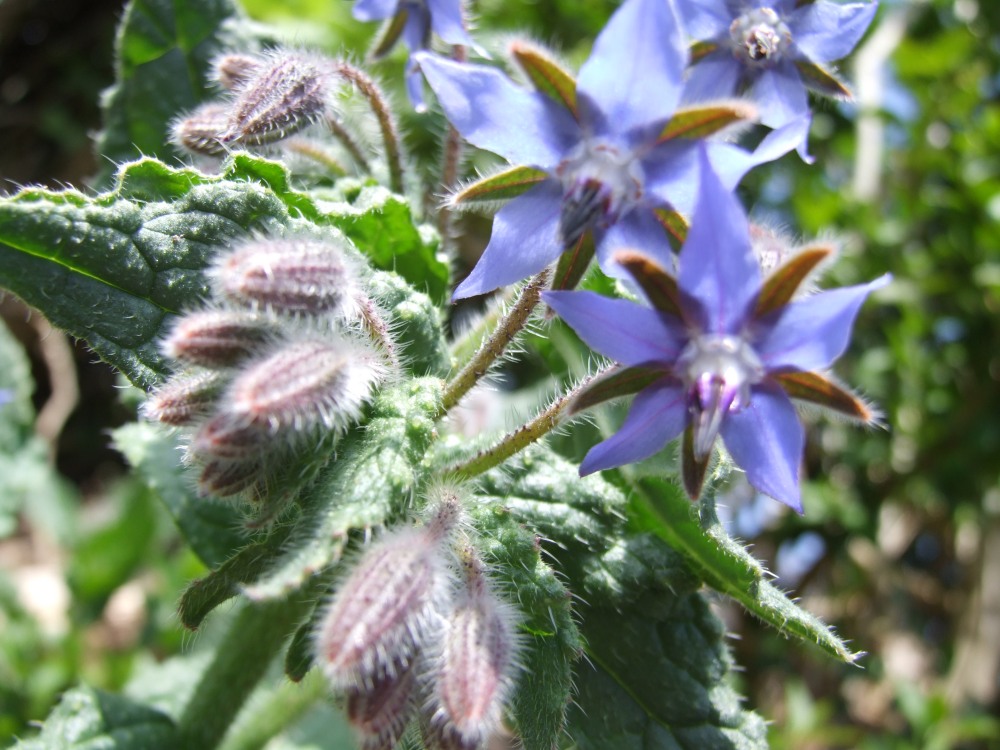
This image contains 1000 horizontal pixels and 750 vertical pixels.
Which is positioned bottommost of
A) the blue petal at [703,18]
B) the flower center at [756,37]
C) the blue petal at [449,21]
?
the flower center at [756,37]

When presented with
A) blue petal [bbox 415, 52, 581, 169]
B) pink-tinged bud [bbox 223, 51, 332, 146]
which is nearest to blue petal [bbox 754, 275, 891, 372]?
blue petal [bbox 415, 52, 581, 169]

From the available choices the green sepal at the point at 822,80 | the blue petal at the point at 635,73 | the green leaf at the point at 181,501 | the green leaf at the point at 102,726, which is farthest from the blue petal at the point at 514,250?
the green leaf at the point at 102,726

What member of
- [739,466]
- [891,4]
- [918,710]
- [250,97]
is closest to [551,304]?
[739,466]

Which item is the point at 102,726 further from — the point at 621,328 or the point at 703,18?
the point at 703,18

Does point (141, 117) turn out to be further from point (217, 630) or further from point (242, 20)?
point (217, 630)

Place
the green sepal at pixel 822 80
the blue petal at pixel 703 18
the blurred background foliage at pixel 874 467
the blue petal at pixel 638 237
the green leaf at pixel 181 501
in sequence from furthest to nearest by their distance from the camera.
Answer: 1. the blurred background foliage at pixel 874 467
2. the green leaf at pixel 181 501
3. the green sepal at pixel 822 80
4. the blue petal at pixel 703 18
5. the blue petal at pixel 638 237

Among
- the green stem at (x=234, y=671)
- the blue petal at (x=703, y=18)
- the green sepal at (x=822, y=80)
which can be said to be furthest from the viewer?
the green stem at (x=234, y=671)

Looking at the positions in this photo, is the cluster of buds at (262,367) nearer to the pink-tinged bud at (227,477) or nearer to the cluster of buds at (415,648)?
A: the pink-tinged bud at (227,477)
